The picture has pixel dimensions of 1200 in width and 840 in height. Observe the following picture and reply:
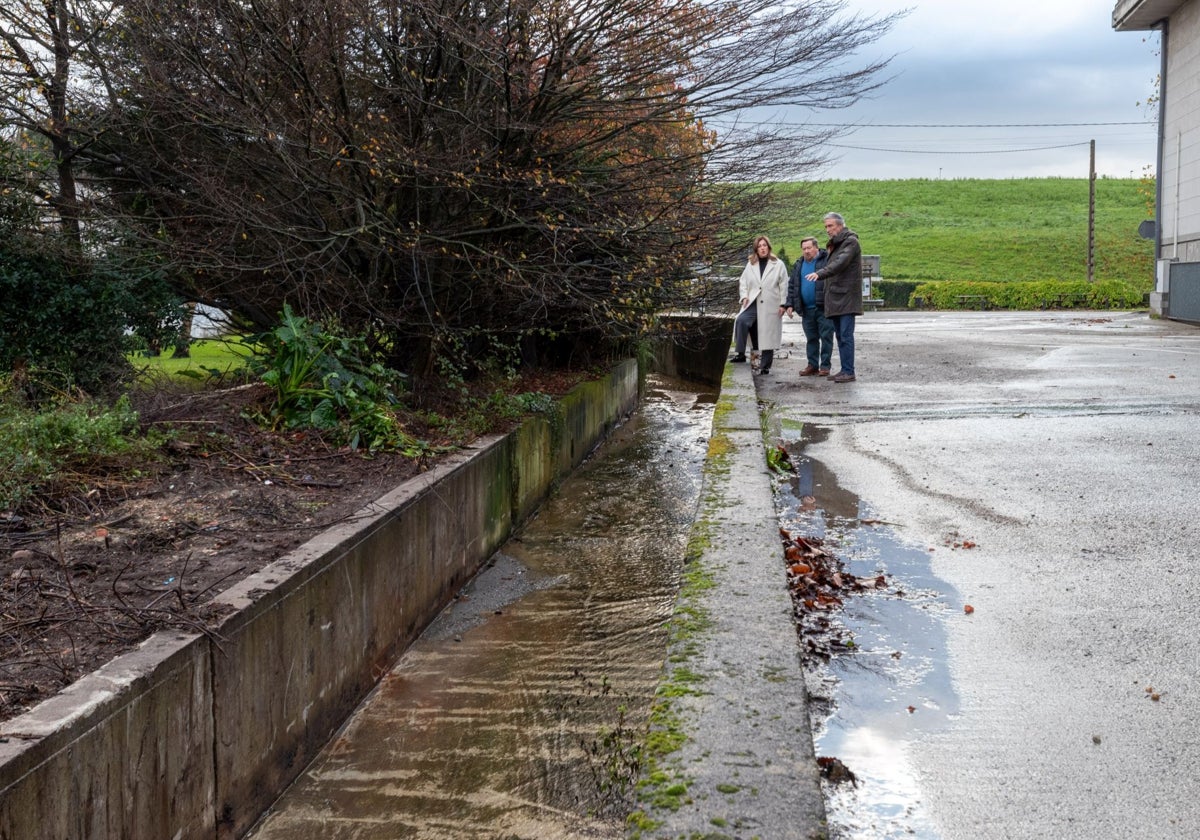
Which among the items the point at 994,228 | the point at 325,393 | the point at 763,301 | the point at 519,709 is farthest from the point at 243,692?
the point at 994,228

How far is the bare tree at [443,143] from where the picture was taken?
7.07 metres

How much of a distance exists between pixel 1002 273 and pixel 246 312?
40.7 m

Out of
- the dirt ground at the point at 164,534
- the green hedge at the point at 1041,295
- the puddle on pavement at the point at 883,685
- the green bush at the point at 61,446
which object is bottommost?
the puddle on pavement at the point at 883,685

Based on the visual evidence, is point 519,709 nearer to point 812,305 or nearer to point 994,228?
point 812,305

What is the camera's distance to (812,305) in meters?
12.5

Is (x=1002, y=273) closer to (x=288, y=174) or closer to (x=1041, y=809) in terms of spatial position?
(x=288, y=174)

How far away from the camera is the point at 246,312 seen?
9.81 m

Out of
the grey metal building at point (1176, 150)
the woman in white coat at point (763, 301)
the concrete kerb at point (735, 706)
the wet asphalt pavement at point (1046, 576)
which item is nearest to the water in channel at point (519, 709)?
the concrete kerb at point (735, 706)

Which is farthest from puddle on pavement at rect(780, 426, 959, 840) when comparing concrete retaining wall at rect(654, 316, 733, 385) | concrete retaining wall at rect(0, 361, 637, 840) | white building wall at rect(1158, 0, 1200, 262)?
white building wall at rect(1158, 0, 1200, 262)

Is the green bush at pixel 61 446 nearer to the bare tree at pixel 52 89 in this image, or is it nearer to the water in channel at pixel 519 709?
the water in channel at pixel 519 709

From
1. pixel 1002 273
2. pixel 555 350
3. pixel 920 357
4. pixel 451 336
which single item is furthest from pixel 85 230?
pixel 1002 273

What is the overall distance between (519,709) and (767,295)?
934 centimetres

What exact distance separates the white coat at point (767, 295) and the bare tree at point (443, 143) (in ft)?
13.7

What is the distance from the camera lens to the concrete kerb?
2561 millimetres
